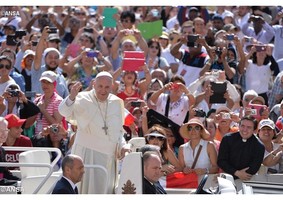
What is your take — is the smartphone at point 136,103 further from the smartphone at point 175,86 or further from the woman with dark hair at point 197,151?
the woman with dark hair at point 197,151

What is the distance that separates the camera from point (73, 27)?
68.4ft

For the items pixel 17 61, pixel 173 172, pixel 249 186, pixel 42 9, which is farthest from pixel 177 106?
pixel 42 9

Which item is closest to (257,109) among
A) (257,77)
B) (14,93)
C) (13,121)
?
(257,77)

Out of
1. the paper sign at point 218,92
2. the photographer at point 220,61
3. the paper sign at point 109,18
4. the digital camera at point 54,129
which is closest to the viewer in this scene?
the digital camera at point 54,129

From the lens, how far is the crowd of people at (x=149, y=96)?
12.5 meters

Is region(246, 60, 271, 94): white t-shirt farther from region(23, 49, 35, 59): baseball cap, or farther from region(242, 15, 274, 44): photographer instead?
region(23, 49, 35, 59): baseball cap

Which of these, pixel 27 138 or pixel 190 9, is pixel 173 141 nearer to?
pixel 27 138

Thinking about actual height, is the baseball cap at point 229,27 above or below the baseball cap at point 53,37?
above

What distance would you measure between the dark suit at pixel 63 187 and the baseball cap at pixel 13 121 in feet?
9.27

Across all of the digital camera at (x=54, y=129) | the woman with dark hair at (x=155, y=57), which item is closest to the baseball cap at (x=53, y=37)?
the woman with dark hair at (x=155, y=57)

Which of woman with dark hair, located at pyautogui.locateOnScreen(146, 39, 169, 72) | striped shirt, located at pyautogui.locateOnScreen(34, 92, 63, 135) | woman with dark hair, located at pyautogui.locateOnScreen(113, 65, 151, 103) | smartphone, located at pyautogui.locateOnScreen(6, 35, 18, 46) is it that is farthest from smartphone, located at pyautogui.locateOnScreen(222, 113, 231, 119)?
smartphone, located at pyautogui.locateOnScreen(6, 35, 18, 46)

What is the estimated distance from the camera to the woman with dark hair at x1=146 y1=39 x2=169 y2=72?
59.1 feet

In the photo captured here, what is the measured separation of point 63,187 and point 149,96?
504 centimetres

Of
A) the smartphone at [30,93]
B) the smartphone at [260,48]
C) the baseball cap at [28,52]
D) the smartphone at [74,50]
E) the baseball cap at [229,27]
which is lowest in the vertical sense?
the smartphone at [30,93]
